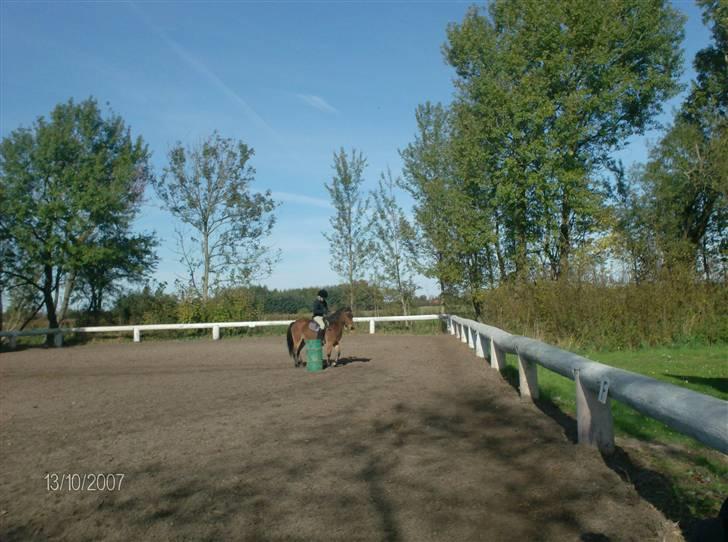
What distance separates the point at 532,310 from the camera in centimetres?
1783

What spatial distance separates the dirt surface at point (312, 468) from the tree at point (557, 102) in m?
21.5

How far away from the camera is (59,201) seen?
3397cm

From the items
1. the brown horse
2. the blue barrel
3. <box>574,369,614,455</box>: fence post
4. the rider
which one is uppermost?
the rider

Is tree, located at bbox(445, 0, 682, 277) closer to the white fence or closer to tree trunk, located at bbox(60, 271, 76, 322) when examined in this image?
the white fence

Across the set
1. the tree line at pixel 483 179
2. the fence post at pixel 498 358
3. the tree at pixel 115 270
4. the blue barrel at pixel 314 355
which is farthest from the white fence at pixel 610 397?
the tree at pixel 115 270

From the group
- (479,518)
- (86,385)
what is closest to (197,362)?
(86,385)

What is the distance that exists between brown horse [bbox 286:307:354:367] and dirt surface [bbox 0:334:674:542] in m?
3.63

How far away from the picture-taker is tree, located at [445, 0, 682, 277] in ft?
98.7

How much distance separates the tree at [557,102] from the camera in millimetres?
30078

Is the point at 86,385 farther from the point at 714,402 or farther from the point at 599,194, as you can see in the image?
the point at 599,194

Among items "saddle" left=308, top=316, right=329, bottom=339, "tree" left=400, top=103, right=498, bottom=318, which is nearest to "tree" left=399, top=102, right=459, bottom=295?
"tree" left=400, top=103, right=498, bottom=318

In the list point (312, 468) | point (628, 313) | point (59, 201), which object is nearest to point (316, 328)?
point (628, 313)

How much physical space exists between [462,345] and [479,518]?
16.5 m

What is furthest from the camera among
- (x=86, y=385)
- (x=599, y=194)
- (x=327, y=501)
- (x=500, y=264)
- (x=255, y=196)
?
(x=255, y=196)
